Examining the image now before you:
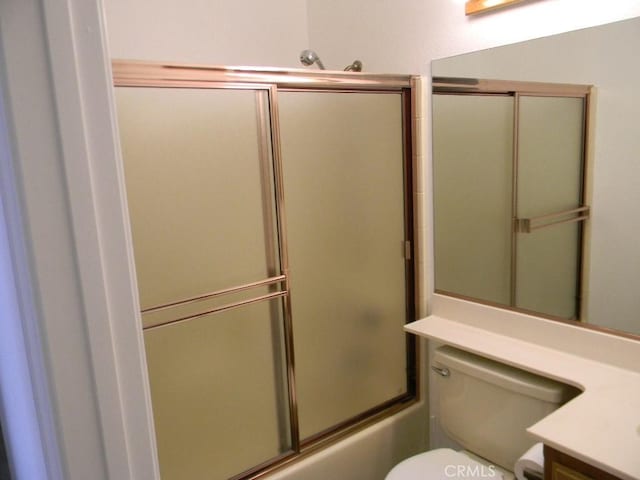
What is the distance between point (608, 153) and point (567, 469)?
94 centimetres

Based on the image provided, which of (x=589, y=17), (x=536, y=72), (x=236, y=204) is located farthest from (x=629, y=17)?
(x=236, y=204)

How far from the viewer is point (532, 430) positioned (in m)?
1.24

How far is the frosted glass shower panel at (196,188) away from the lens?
1394mm

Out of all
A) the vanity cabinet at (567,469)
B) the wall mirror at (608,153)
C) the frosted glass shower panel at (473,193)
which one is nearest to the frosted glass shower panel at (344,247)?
the frosted glass shower panel at (473,193)

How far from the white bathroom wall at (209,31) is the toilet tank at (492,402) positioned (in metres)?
1.60

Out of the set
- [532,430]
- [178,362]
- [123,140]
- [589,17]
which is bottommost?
[532,430]

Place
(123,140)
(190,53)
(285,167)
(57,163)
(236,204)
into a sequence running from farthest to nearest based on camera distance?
(190,53), (285,167), (236,204), (123,140), (57,163)

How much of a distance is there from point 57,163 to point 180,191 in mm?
1041

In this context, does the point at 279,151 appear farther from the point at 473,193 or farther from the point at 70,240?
the point at 70,240

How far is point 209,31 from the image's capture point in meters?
2.12

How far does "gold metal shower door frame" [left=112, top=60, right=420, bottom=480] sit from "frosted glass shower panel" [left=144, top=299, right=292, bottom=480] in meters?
0.03

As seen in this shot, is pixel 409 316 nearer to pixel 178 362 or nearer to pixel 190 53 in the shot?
pixel 178 362

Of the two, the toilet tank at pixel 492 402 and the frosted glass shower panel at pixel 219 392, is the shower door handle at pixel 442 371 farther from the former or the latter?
the frosted glass shower panel at pixel 219 392

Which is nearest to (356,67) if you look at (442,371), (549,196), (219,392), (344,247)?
(344,247)
